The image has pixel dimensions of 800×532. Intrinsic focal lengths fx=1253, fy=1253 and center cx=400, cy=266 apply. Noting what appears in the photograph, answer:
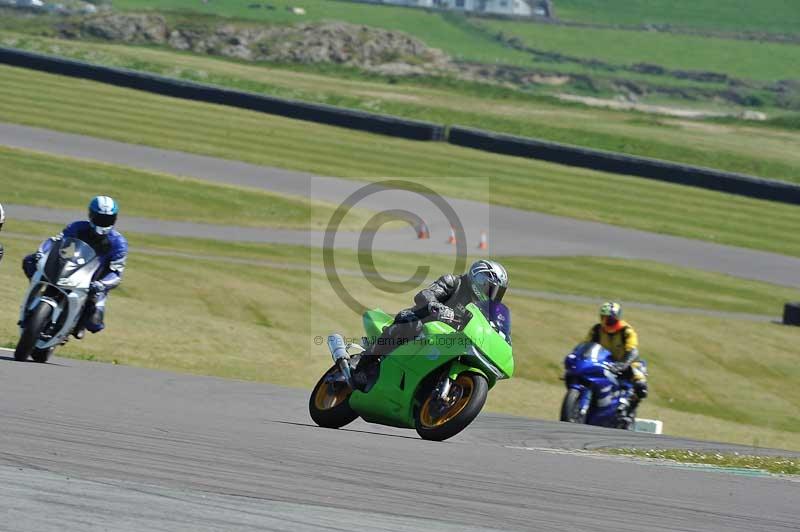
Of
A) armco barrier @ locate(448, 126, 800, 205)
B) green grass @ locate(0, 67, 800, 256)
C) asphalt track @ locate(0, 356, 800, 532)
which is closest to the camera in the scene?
asphalt track @ locate(0, 356, 800, 532)

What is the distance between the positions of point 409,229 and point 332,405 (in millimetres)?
22214

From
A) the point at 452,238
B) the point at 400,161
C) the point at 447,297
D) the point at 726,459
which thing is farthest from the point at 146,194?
the point at 726,459

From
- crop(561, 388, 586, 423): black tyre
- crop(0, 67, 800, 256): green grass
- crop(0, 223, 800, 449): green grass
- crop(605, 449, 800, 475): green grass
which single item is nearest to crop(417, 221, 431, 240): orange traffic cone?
crop(0, 223, 800, 449): green grass

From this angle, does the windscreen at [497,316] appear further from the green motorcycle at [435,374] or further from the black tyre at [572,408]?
the black tyre at [572,408]

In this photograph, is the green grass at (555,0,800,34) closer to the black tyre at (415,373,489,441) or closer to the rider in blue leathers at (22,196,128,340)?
the rider in blue leathers at (22,196,128,340)

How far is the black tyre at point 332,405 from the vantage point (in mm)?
9672

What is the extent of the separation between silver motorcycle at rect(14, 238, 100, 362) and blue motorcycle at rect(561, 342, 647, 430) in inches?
218

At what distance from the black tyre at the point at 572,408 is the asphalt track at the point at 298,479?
3.78 m

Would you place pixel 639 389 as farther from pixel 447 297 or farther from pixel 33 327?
pixel 33 327

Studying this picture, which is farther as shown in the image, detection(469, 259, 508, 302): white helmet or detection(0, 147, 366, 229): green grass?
detection(0, 147, 366, 229): green grass

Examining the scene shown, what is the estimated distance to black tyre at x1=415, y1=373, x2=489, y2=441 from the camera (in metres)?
8.77

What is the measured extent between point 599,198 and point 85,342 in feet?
78.2

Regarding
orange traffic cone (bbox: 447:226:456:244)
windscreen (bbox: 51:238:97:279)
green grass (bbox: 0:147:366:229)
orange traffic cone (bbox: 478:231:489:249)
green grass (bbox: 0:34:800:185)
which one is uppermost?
windscreen (bbox: 51:238:97:279)

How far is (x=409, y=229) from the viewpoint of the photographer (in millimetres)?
31844
